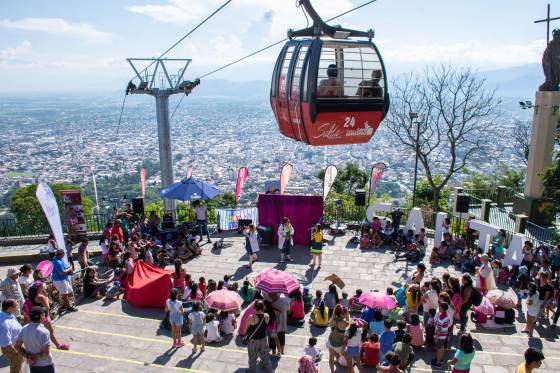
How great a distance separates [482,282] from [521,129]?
33275mm

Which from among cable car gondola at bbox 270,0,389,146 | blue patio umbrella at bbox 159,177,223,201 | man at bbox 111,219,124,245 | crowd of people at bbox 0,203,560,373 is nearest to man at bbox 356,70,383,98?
cable car gondola at bbox 270,0,389,146

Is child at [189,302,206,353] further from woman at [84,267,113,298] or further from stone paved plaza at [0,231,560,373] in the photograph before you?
woman at [84,267,113,298]

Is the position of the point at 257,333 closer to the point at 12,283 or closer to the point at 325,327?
the point at 325,327

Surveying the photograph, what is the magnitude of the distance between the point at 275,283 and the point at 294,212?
20.0 feet

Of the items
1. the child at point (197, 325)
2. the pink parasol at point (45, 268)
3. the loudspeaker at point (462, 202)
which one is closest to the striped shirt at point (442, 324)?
the child at point (197, 325)

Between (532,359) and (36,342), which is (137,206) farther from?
(532,359)

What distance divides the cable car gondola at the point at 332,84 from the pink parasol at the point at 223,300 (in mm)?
3635

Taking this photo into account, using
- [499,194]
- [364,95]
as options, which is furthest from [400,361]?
[499,194]

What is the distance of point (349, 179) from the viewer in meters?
34.5

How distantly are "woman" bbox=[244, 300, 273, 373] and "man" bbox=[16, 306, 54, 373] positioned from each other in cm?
305

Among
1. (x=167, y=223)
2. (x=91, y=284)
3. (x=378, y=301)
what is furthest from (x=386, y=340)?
(x=167, y=223)

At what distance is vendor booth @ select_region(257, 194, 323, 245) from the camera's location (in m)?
15.1

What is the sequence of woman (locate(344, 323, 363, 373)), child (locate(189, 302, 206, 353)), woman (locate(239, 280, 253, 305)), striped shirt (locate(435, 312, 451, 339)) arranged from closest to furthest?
woman (locate(344, 323, 363, 373))
striped shirt (locate(435, 312, 451, 339))
child (locate(189, 302, 206, 353))
woman (locate(239, 280, 253, 305))

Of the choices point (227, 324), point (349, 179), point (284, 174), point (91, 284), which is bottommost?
point (349, 179)
